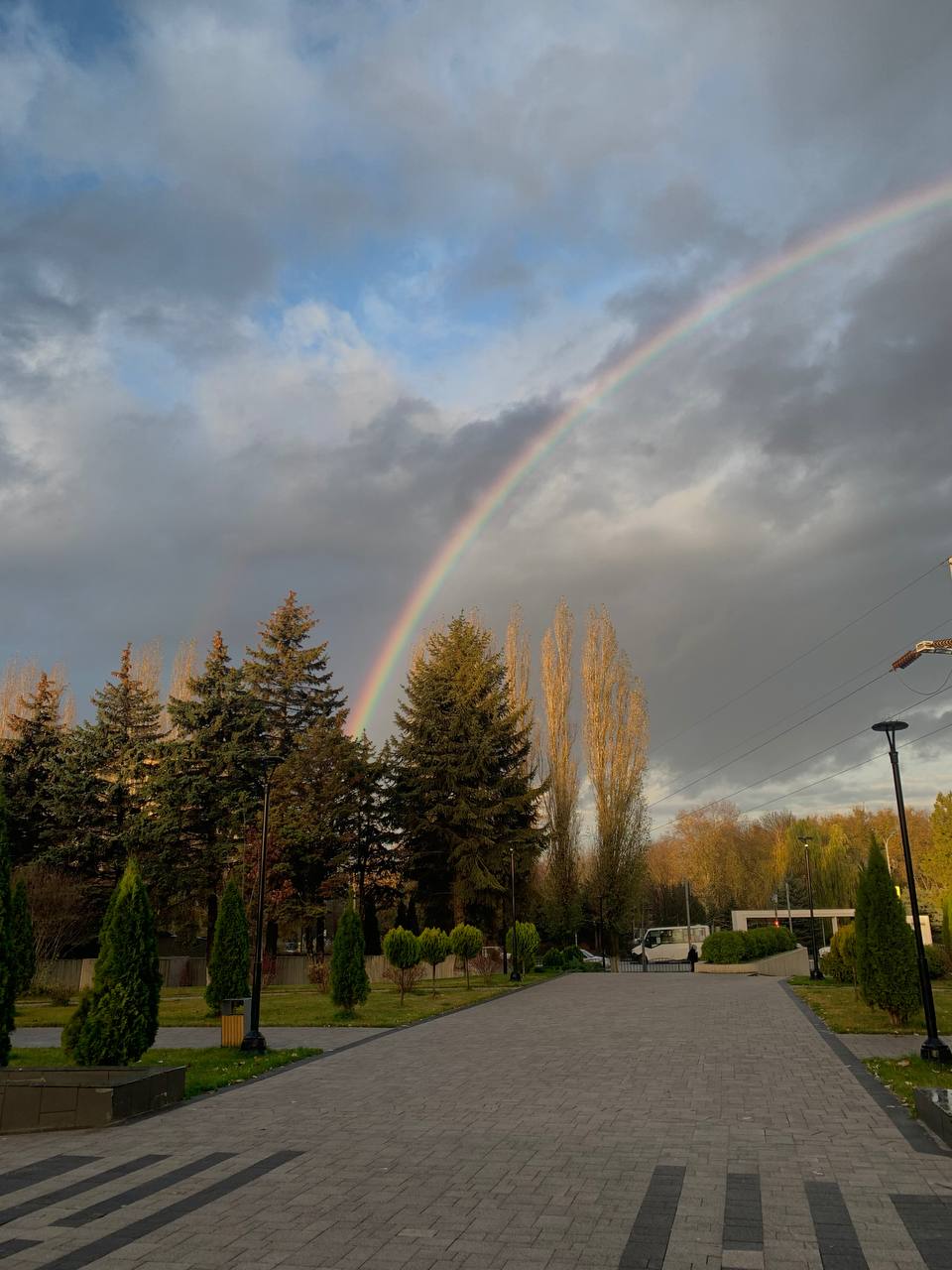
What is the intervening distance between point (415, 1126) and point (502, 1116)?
988mm

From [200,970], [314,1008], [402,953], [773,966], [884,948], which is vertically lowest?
[773,966]

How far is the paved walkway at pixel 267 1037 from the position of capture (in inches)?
643

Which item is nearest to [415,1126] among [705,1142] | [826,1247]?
[705,1142]

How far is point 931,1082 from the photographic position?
1109cm

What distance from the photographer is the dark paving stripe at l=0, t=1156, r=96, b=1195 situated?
24.3 feet

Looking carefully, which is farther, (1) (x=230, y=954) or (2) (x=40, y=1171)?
(1) (x=230, y=954)

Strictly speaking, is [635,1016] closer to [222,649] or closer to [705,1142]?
[705,1142]

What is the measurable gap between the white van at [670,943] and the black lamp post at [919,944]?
3827 cm

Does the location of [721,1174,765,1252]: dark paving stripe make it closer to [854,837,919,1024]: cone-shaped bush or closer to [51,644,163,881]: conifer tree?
[854,837,919,1024]: cone-shaped bush

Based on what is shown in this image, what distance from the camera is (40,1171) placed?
7.84 meters

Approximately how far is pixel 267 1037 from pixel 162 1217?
11.5m

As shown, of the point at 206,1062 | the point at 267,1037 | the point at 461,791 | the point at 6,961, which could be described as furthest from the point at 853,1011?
the point at 461,791

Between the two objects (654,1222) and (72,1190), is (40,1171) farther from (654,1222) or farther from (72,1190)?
(654,1222)

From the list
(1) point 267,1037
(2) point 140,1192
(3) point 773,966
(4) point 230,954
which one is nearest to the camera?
(2) point 140,1192
